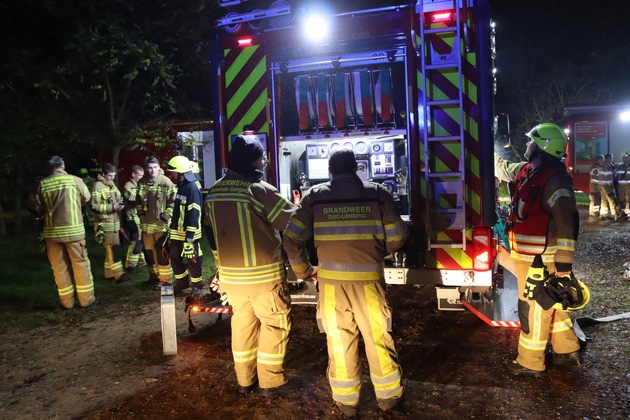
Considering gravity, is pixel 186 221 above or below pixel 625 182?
above

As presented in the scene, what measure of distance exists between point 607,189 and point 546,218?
10.1 m

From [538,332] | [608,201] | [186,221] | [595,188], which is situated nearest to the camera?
[538,332]

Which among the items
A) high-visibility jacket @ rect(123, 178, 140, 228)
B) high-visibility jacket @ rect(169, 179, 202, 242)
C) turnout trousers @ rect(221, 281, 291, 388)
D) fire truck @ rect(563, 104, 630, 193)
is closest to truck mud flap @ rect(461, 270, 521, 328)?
turnout trousers @ rect(221, 281, 291, 388)

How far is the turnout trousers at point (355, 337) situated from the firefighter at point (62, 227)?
391 cm

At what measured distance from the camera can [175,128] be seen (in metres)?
13.6

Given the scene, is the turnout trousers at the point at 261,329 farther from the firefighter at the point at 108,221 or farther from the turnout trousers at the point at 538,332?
the firefighter at the point at 108,221

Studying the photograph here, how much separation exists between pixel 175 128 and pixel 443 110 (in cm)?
1071

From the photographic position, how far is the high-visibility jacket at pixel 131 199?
7707 millimetres

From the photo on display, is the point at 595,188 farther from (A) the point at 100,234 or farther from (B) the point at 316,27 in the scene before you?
(A) the point at 100,234

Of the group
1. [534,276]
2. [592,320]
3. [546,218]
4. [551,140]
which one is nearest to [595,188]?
[592,320]

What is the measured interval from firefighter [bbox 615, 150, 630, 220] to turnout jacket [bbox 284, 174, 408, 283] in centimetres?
1125

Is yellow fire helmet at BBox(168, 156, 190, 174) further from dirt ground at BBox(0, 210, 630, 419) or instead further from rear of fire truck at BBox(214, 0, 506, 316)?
dirt ground at BBox(0, 210, 630, 419)

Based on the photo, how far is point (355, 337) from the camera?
3273 millimetres

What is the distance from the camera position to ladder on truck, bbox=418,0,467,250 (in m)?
4.00
